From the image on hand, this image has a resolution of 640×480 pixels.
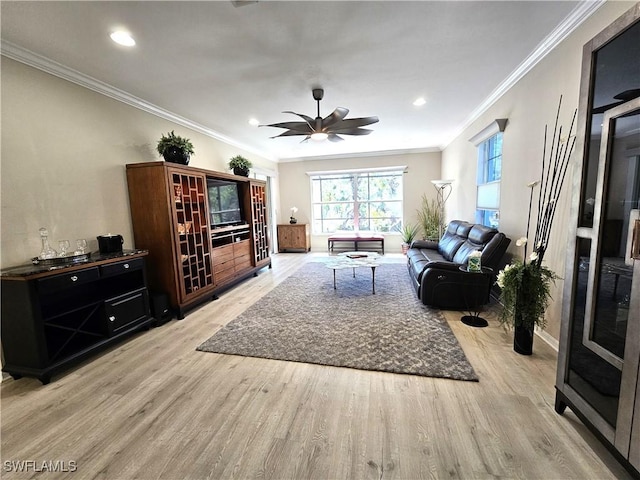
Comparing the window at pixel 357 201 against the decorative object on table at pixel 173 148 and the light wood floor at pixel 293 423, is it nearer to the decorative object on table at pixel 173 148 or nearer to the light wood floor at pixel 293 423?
the decorative object on table at pixel 173 148

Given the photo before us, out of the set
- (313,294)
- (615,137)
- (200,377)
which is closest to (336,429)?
(200,377)

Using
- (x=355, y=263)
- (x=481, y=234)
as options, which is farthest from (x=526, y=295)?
(x=355, y=263)

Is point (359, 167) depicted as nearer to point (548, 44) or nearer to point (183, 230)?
point (548, 44)

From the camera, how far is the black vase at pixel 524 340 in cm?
230

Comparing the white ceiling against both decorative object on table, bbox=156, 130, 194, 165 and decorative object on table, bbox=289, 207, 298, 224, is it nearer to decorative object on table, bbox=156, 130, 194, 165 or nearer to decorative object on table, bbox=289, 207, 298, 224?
decorative object on table, bbox=156, 130, 194, 165

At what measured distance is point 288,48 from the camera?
236 cm

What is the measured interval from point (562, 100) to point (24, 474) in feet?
14.6

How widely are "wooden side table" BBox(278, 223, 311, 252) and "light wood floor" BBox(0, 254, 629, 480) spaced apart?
5229 millimetres

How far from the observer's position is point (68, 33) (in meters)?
2.06

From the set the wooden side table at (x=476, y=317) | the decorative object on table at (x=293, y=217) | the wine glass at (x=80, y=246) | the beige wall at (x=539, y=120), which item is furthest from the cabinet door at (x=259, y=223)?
the beige wall at (x=539, y=120)

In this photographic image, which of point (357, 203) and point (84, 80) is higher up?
point (84, 80)

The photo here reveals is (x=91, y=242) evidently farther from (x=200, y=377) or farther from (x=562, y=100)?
(x=562, y=100)
